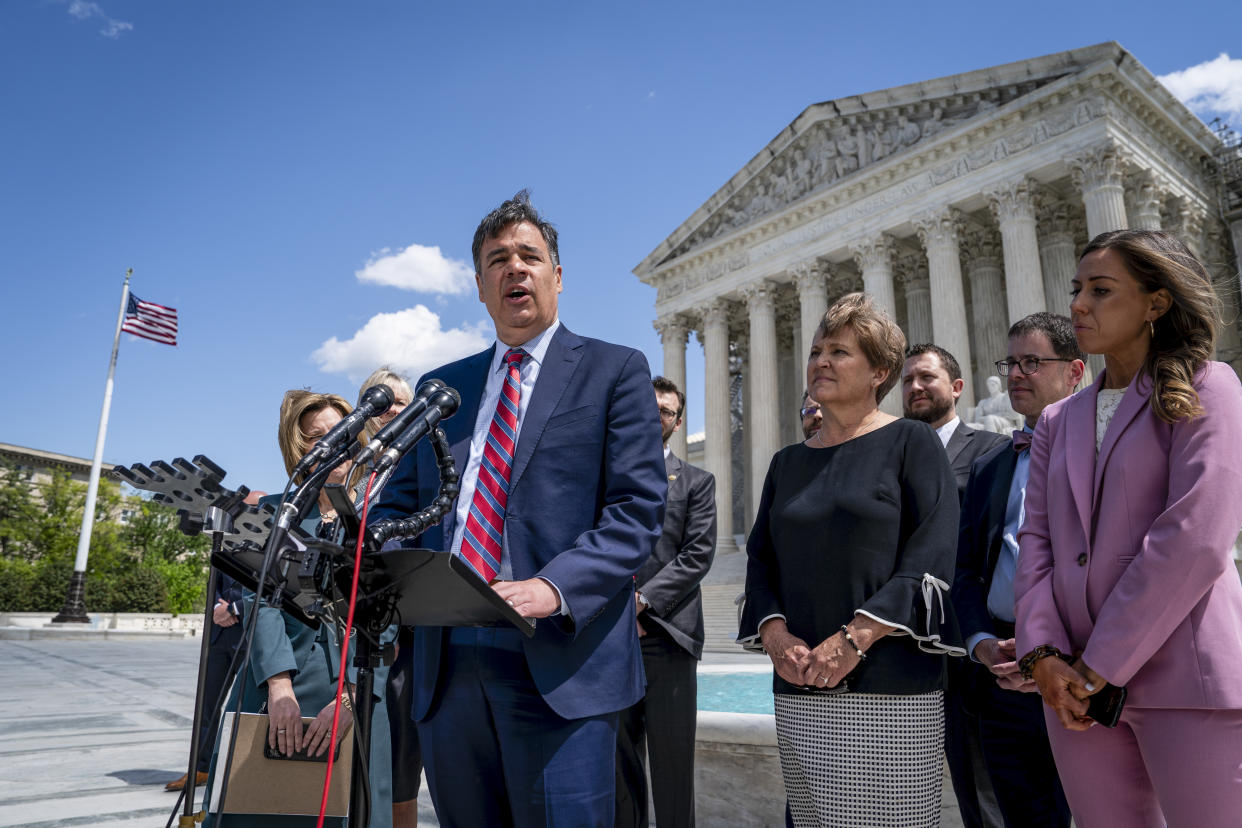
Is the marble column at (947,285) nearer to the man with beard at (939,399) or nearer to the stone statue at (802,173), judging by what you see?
the stone statue at (802,173)

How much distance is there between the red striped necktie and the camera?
2408mm

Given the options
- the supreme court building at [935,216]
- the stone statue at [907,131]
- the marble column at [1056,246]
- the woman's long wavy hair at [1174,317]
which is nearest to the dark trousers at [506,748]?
the woman's long wavy hair at [1174,317]

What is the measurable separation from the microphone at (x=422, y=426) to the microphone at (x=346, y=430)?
0.37ft

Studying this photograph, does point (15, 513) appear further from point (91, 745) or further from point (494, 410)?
point (494, 410)

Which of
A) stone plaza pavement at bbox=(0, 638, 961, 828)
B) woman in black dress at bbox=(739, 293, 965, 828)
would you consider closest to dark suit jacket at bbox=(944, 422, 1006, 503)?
woman in black dress at bbox=(739, 293, 965, 828)

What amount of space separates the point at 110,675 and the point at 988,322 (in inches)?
1101

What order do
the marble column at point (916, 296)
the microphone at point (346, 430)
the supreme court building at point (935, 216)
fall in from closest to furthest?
the microphone at point (346, 430), the supreme court building at point (935, 216), the marble column at point (916, 296)

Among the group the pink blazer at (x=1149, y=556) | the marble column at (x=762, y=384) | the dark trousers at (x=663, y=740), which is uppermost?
the marble column at (x=762, y=384)

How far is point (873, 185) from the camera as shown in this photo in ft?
94.2

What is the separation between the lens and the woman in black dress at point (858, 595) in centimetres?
271

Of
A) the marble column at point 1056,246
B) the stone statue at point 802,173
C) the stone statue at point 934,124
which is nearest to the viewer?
the marble column at point 1056,246

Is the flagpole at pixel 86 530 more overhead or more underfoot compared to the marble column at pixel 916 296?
more underfoot

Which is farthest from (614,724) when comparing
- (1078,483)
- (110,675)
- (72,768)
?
(110,675)

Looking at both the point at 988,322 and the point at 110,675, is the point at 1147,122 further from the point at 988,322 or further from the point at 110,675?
the point at 110,675
